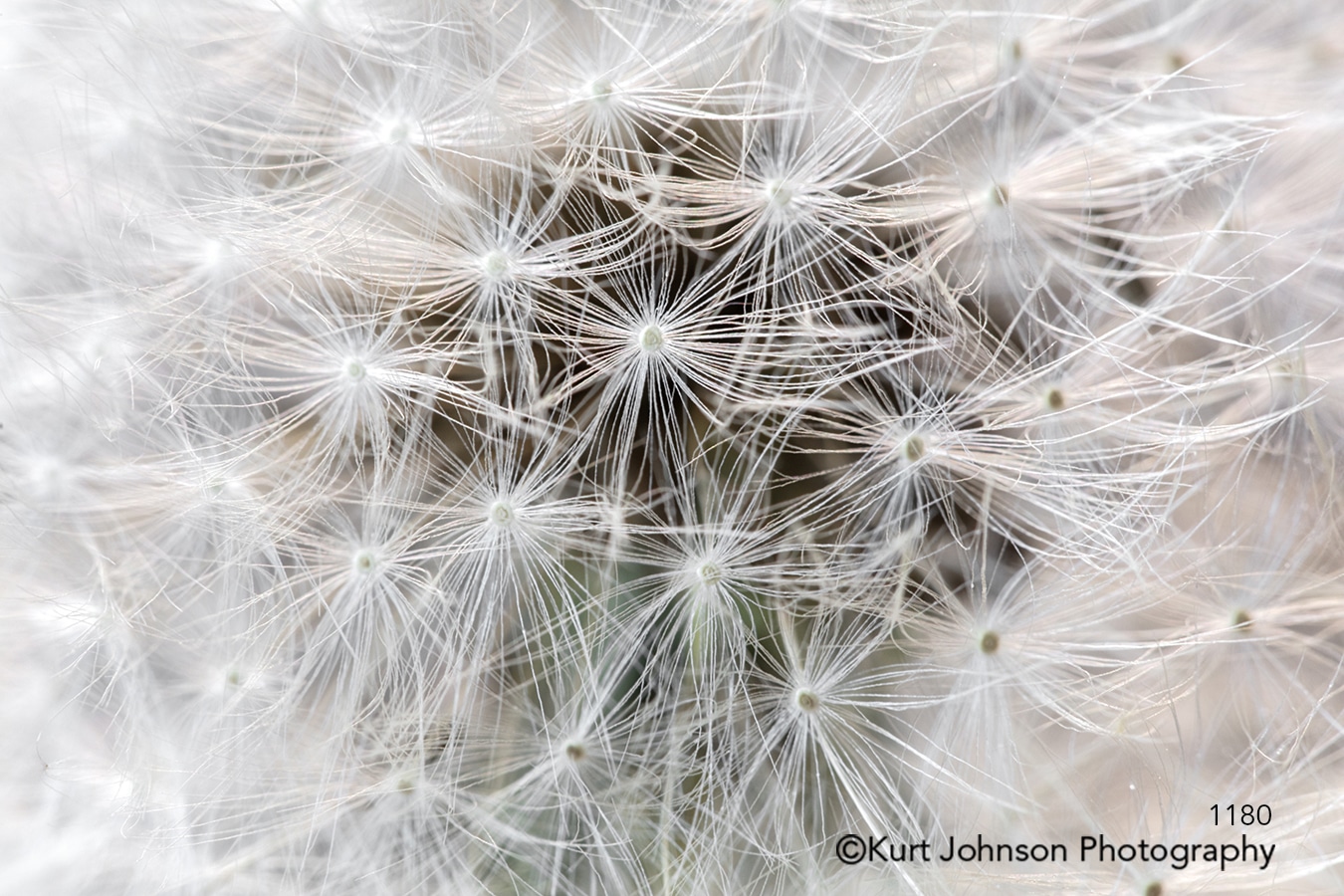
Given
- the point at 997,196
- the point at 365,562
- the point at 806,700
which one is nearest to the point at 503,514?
the point at 365,562

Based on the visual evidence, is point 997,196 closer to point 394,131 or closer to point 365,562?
point 394,131

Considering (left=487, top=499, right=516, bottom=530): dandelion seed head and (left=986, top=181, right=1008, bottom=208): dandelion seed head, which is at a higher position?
(left=986, top=181, right=1008, bottom=208): dandelion seed head

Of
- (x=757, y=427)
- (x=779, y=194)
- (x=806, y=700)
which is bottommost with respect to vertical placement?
(x=806, y=700)

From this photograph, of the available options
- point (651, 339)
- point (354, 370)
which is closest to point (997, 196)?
point (651, 339)

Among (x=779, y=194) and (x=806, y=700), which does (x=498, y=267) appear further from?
(x=806, y=700)

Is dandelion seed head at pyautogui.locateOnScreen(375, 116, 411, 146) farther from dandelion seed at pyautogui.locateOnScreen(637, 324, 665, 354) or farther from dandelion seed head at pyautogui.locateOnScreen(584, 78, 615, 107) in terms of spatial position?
dandelion seed at pyautogui.locateOnScreen(637, 324, 665, 354)

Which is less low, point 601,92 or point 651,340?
point 601,92

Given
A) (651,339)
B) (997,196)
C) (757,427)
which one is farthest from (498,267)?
(997,196)

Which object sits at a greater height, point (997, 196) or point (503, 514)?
point (997, 196)

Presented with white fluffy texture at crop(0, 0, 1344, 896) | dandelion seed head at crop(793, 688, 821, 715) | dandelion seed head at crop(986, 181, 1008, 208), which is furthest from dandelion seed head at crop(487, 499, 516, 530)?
dandelion seed head at crop(986, 181, 1008, 208)

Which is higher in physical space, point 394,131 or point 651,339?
point 394,131
